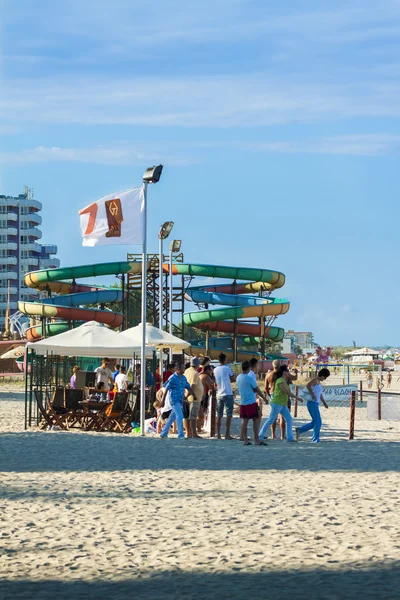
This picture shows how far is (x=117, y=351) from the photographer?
2269 centimetres

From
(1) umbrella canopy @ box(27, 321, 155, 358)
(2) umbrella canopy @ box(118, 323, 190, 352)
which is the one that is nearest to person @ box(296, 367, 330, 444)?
(1) umbrella canopy @ box(27, 321, 155, 358)

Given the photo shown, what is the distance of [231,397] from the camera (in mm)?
19219

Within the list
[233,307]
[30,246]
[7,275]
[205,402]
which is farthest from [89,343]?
[30,246]

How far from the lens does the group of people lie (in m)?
18.5

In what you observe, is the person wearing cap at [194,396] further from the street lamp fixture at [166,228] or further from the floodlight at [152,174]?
the street lamp fixture at [166,228]

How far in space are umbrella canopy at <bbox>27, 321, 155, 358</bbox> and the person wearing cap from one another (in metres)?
2.15

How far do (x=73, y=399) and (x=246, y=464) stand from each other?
839 cm

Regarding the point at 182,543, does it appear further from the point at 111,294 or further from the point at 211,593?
the point at 111,294

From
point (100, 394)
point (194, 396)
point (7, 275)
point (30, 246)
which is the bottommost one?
point (100, 394)

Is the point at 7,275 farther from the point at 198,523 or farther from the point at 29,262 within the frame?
the point at 198,523

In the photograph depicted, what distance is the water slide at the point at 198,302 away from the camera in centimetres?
5922

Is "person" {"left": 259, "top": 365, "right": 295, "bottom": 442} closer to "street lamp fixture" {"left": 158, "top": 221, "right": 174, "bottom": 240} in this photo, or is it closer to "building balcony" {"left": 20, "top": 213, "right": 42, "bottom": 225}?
"street lamp fixture" {"left": 158, "top": 221, "right": 174, "bottom": 240}

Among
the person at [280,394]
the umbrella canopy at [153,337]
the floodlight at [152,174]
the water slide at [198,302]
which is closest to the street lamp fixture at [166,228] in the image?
the umbrella canopy at [153,337]

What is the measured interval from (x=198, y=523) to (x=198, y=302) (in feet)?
173
